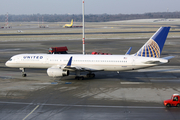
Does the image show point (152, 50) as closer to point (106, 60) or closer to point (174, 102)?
point (106, 60)

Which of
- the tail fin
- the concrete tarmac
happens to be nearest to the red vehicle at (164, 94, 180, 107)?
the concrete tarmac

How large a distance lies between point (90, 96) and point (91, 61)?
33.3ft

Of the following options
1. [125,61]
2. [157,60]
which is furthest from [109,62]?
[157,60]

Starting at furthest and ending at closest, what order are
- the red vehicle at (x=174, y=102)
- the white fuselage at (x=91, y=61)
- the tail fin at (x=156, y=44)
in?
the tail fin at (x=156, y=44), the white fuselage at (x=91, y=61), the red vehicle at (x=174, y=102)

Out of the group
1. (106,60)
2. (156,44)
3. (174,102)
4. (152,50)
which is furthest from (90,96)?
(156,44)

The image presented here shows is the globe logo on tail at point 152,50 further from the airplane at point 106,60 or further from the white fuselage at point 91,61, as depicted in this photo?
the white fuselage at point 91,61

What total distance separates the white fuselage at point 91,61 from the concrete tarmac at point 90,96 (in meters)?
2.48

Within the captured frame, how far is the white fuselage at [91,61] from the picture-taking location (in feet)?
134

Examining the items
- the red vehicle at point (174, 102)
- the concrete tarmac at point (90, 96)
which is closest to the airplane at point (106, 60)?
the concrete tarmac at point (90, 96)

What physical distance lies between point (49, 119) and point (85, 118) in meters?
3.71

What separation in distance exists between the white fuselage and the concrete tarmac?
8.13ft

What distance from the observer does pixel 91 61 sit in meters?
42.1

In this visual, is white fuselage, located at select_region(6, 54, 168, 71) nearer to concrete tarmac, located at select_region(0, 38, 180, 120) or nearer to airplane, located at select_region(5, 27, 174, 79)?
airplane, located at select_region(5, 27, 174, 79)

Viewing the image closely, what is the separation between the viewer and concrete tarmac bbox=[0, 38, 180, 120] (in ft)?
86.7
